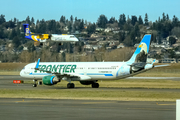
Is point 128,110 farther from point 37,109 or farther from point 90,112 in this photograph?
point 37,109

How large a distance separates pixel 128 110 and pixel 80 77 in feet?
73.1

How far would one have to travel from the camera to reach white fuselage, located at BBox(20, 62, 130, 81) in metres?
40.7

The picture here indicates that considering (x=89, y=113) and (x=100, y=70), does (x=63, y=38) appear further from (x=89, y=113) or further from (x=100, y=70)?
(x=89, y=113)

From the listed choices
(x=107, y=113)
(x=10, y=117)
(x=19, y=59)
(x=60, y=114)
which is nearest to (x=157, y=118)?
(x=107, y=113)

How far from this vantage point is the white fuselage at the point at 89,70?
133 ft

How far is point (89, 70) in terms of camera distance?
4212 cm

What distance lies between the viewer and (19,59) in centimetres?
16700

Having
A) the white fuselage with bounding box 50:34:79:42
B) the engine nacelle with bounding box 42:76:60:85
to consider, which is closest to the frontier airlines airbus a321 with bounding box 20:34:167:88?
the engine nacelle with bounding box 42:76:60:85

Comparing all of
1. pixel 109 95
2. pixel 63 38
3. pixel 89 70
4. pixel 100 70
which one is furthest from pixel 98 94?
pixel 63 38

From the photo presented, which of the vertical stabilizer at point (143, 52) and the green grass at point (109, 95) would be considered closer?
the green grass at point (109, 95)

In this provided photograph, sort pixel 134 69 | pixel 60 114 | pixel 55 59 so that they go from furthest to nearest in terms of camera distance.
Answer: pixel 55 59 → pixel 134 69 → pixel 60 114

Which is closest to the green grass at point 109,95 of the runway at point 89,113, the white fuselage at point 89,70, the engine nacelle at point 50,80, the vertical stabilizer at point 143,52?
the runway at point 89,113

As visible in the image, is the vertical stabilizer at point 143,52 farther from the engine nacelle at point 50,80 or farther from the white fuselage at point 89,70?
the engine nacelle at point 50,80

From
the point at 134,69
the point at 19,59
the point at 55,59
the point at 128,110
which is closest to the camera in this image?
the point at 128,110
